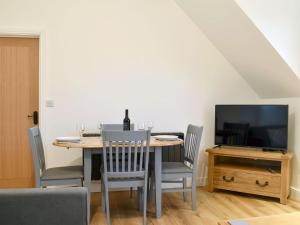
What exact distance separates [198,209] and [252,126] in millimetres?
1301

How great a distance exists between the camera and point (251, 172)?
11.7 ft

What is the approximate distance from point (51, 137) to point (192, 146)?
1.73 metres

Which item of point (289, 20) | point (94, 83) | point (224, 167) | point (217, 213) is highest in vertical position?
point (289, 20)

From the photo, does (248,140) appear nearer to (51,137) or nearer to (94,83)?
(94,83)

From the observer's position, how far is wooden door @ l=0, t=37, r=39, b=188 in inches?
141

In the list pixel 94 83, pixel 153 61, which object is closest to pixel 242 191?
pixel 153 61

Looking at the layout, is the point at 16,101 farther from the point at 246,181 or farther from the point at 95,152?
the point at 246,181

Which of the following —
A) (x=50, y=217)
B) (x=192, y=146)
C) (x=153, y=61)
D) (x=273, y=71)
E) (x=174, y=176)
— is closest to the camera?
(x=50, y=217)

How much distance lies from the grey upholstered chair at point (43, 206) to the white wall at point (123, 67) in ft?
8.32

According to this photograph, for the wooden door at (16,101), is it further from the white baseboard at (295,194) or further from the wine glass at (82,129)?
the white baseboard at (295,194)

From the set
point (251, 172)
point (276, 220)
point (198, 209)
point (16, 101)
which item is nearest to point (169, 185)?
point (198, 209)

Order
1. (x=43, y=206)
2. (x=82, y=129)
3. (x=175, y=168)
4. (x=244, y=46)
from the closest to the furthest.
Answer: (x=43, y=206) < (x=175, y=168) < (x=82, y=129) < (x=244, y=46)

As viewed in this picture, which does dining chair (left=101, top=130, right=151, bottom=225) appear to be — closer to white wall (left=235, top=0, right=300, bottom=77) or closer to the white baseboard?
white wall (left=235, top=0, right=300, bottom=77)

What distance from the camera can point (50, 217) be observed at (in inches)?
46.2
